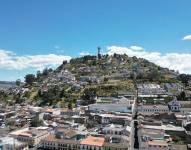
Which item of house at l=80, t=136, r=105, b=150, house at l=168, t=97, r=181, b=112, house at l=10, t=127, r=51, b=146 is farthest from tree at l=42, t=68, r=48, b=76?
house at l=80, t=136, r=105, b=150

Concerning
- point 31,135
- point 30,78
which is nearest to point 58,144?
point 31,135

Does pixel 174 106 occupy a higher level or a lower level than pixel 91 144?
higher

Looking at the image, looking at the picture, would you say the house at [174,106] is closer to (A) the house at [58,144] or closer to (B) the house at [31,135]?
(B) the house at [31,135]

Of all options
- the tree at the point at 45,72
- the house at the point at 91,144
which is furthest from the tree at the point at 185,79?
the house at the point at 91,144

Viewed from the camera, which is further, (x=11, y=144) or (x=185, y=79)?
(x=185, y=79)

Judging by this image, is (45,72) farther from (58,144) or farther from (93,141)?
(93,141)

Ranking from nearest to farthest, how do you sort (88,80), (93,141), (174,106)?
(93,141), (174,106), (88,80)

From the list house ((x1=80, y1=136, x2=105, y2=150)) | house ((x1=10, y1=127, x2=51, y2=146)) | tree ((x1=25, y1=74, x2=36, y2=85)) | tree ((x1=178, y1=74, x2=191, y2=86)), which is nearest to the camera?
house ((x1=80, y1=136, x2=105, y2=150))

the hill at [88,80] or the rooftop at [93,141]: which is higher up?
the hill at [88,80]

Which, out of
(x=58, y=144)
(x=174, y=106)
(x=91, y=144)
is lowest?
(x=58, y=144)

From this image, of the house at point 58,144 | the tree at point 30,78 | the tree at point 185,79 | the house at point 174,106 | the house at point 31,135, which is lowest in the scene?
the house at point 58,144

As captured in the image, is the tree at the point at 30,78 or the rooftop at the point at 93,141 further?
the tree at the point at 30,78

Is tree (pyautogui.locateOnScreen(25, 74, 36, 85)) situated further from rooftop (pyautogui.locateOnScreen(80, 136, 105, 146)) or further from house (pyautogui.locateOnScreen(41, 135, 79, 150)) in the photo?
rooftop (pyautogui.locateOnScreen(80, 136, 105, 146))
